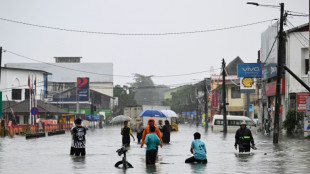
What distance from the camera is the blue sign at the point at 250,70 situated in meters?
62.7

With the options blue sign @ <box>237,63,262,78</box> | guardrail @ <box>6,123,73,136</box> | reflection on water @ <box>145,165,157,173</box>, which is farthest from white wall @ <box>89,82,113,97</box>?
reflection on water @ <box>145,165,157,173</box>

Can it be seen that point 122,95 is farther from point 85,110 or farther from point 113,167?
point 113,167

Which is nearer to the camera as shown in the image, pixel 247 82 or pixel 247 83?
pixel 247 83

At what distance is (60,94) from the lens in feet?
428

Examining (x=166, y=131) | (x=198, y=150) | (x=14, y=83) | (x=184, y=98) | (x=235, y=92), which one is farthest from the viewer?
(x=184, y=98)

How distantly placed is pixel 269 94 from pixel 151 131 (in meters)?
50.7

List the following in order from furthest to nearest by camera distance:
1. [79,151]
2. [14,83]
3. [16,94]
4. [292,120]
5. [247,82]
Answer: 1. [16,94]
2. [14,83]
3. [247,82]
4. [292,120]
5. [79,151]

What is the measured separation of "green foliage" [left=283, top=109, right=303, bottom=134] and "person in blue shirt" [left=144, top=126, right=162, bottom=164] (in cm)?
3633

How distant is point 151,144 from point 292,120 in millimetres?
37546

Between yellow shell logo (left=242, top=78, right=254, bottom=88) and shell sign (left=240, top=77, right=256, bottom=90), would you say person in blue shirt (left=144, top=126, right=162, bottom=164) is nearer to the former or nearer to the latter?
shell sign (left=240, top=77, right=256, bottom=90)

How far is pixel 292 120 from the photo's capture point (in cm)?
5462

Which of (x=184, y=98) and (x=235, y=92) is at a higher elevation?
(x=184, y=98)

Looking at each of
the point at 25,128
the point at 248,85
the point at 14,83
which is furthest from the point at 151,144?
the point at 14,83

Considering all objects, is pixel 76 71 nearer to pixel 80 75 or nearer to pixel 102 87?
pixel 80 75
